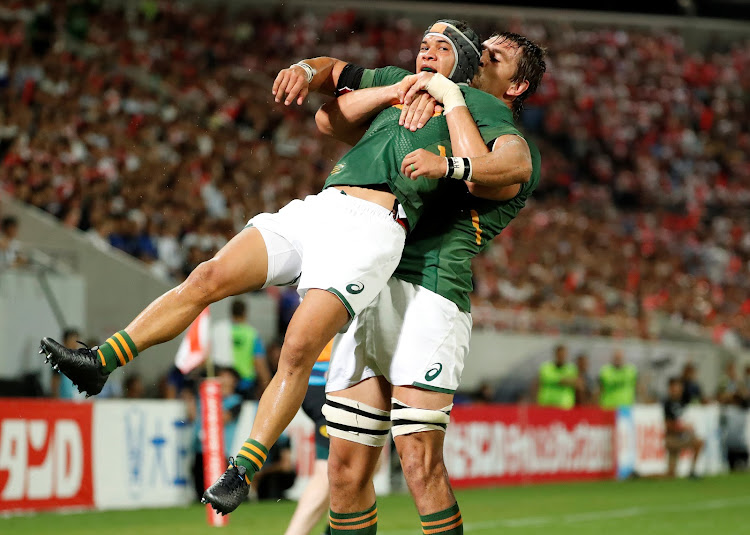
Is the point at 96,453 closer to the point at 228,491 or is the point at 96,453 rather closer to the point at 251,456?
the point at 251,456

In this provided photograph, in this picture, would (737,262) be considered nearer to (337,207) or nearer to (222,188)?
(222,188)

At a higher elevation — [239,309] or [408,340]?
[408,340]

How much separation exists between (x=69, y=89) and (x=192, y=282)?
13.4 meters

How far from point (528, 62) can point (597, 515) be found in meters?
7.12

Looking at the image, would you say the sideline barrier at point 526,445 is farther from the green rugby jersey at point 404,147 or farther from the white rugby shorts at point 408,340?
the green rugby jersey at point 404,147

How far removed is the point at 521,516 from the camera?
10.9 m

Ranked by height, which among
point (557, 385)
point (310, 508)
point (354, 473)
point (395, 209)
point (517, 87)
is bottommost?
point (557, 385)

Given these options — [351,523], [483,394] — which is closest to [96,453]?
[351,523]

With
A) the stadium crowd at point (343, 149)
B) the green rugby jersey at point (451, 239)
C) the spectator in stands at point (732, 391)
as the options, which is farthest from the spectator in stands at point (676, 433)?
the green rugby jersey at point (451, 239)

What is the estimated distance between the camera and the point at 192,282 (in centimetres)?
448

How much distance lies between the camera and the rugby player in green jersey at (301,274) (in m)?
4.40

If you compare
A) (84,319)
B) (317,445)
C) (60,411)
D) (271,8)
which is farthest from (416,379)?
(271,8)

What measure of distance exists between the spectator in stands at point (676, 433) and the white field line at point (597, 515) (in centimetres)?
341

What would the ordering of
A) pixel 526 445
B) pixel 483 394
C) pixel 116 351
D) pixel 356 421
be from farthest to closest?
pixel 483 394 < pixel 526 445 < pixel 356 421 < pixel 116 351
